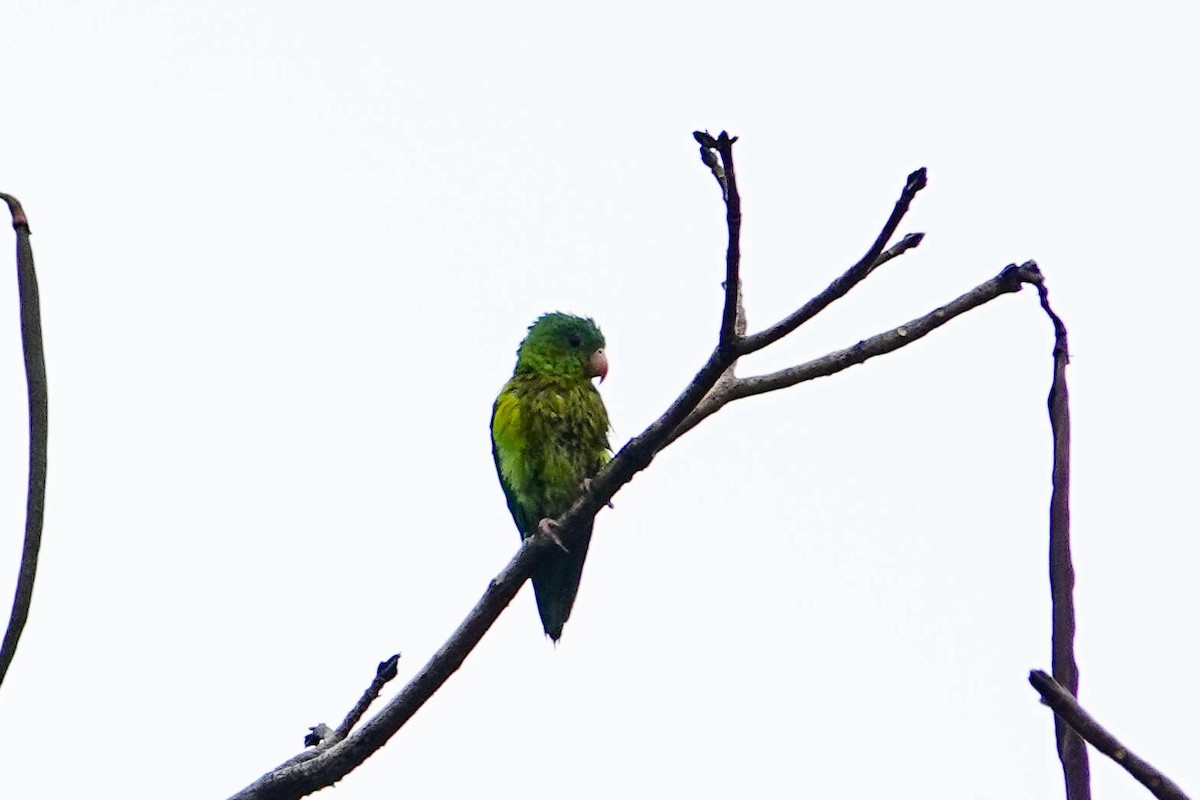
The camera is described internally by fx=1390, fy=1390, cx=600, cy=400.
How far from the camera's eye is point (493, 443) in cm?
642

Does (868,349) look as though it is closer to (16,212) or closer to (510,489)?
(16,212)

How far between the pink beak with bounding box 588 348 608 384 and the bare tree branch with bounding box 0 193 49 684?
4.73m

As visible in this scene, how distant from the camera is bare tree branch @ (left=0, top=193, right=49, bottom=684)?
1.45 meters

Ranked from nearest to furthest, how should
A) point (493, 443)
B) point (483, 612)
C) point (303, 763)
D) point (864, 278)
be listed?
point (864, 278), point (303, 763), point (483, 612), point (493, 443)

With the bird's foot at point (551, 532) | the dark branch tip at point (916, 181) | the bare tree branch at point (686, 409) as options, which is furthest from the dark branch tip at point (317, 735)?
the dark branch tip at point (916, 181)

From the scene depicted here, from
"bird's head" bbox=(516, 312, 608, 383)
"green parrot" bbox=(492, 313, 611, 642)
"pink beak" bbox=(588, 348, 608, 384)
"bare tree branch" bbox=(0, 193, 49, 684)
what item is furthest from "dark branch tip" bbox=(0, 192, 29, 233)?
"pink beak" bbox=(588, 348, 608, 384)

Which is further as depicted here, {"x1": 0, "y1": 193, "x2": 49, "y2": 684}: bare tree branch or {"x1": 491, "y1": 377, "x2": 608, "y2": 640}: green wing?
{"x1": 491, "y1": 377, "x2": 608, "y2": 640}: green wing

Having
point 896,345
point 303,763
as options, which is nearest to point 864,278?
point 896,345

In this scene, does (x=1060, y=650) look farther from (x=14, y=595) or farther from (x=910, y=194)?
(x=910, y=194)

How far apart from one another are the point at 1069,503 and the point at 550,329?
16.6 ft

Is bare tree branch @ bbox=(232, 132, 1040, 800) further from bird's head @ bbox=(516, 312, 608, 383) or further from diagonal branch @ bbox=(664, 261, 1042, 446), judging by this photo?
bird's head @ bbox=(516, 312, 608, 383)

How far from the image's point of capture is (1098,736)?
3.91ft

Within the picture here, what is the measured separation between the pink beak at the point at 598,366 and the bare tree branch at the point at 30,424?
473cm

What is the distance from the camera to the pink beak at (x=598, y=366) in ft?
20.7
